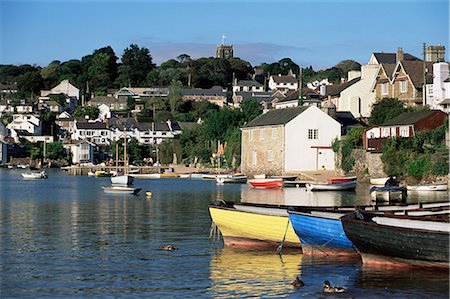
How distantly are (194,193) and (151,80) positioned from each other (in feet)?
444

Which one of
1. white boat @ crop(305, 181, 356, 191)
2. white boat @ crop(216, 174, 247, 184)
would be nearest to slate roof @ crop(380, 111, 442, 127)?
white boat @ crop(305, 181, 356, 191)

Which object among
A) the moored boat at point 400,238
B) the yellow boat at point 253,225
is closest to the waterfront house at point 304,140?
the yellow boat at point 253,225

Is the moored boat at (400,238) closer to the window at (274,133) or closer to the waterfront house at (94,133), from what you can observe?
the window at (274,133)

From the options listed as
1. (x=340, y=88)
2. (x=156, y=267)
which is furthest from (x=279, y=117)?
(x=156, y=267)

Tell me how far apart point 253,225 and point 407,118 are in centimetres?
4107

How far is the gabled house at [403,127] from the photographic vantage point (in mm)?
61000

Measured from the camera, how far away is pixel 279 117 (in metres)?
74.0

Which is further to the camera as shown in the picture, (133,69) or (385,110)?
(133,69)

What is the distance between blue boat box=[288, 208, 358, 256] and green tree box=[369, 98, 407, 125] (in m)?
46.9

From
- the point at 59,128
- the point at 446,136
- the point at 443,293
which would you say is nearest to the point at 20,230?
the point at 443,293

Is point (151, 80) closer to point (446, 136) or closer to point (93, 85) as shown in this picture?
point (93, 85)

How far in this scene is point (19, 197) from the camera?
55.0 m

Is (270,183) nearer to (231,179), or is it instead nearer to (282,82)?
(231,179)

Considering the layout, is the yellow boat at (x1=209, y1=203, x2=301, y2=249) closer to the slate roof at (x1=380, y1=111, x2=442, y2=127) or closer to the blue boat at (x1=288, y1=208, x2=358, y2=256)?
the blue boat at (x1=288, y1=208, x2=358, y2=256)
